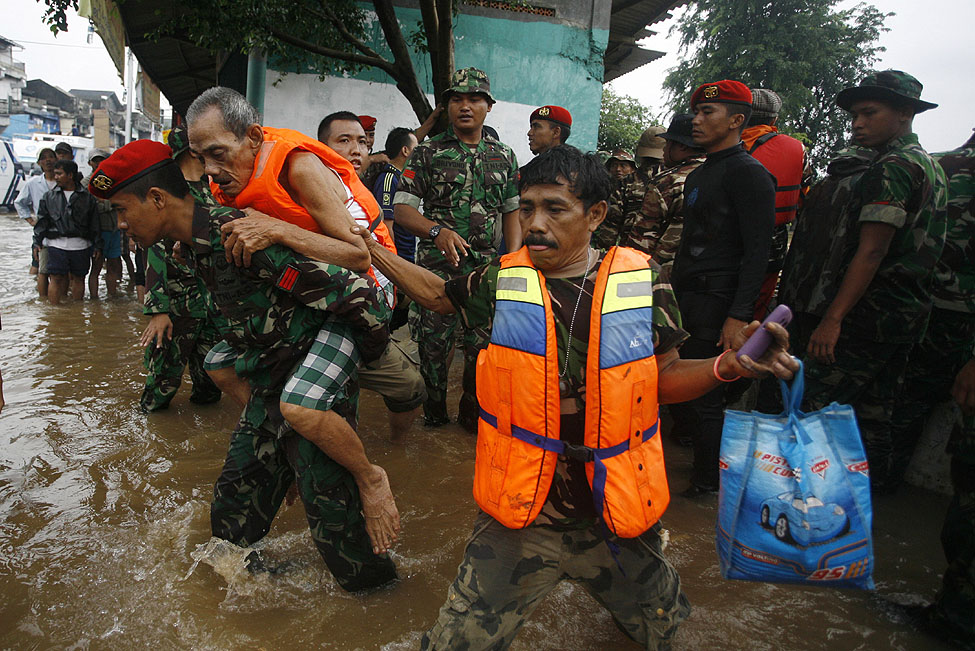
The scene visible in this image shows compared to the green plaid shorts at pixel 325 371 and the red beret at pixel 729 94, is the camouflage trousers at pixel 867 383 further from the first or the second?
the green plaid shorts at pixel 325 371

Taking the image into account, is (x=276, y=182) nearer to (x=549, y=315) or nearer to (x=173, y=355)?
(x=549, y=315)

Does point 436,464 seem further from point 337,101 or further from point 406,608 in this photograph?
point 337,101

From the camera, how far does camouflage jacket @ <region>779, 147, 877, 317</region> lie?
3482 millimetres

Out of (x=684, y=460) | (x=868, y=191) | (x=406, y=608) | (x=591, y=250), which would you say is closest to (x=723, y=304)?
(x=868, y=191)

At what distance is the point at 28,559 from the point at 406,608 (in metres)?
1.76

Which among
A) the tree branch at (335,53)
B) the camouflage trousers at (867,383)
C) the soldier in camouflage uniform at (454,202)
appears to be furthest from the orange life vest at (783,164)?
the tree branch at (335,53)

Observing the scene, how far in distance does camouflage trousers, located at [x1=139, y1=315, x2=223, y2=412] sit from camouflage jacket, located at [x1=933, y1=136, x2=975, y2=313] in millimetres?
4590

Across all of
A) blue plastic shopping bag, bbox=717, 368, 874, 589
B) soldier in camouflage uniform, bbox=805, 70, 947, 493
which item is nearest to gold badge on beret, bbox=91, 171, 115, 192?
blue plastic shopping bag, bbox=717, 368, 874, 589

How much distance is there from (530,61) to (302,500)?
8.45 m

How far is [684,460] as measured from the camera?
425 cm

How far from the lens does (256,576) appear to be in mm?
2701

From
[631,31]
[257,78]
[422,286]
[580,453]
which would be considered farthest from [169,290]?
[631,31]

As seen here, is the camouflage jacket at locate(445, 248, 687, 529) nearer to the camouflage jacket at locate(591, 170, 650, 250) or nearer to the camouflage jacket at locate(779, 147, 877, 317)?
the camouflage jacket at locate(779, 147, 877, 317)

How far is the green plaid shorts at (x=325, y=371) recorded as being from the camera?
2.33 metres
